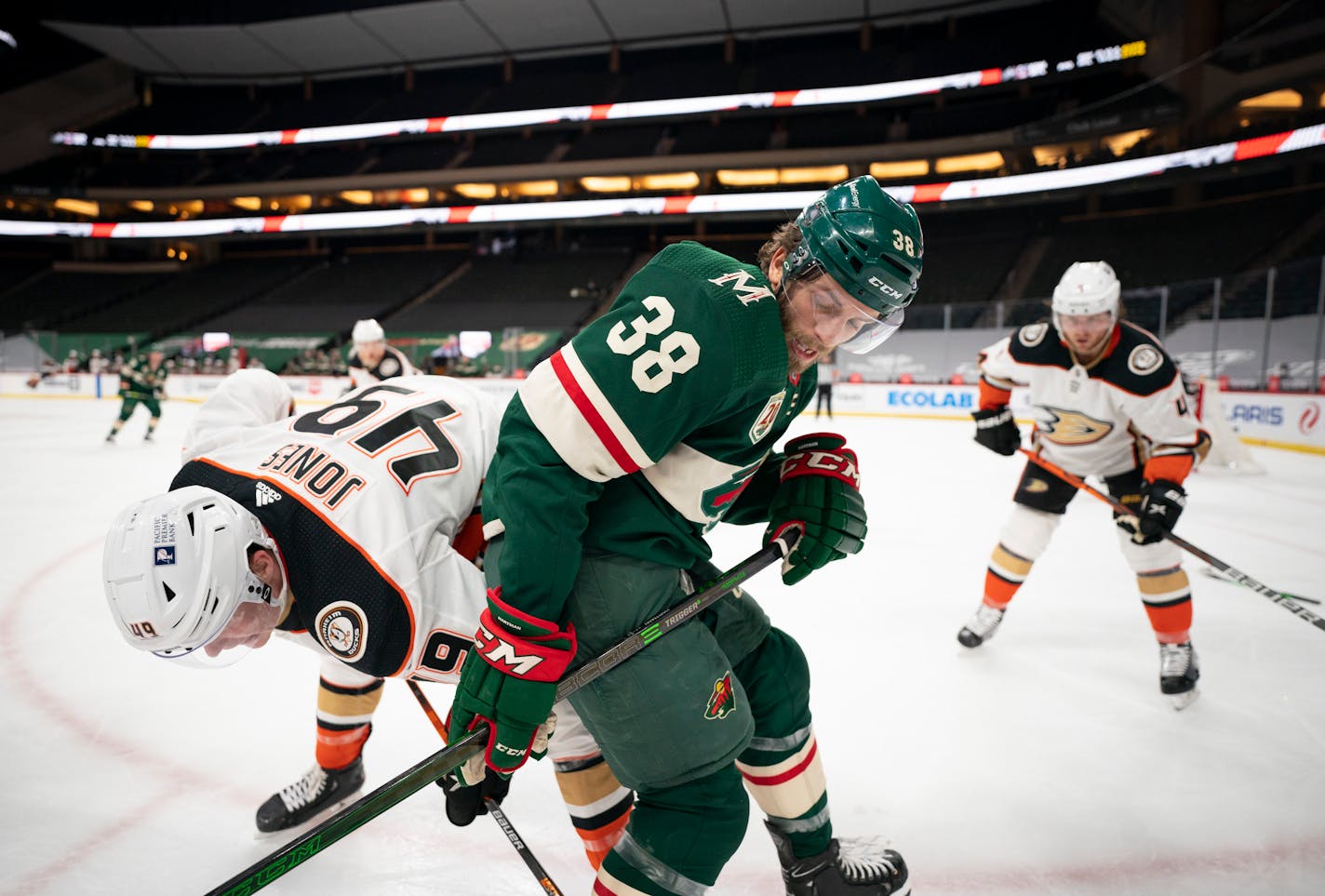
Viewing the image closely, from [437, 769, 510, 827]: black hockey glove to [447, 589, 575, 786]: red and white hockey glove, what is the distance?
0.44 feet

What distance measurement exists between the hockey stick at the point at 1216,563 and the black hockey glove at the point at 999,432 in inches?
3.2

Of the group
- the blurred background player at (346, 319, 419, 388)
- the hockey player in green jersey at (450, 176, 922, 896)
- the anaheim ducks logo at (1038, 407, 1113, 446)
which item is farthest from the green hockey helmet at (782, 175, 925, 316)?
the blurred background player at (346, 319, 419, 388)

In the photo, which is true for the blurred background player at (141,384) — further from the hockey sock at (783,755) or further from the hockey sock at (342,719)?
the hockey sock at (783,755)

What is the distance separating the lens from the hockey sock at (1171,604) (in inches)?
104

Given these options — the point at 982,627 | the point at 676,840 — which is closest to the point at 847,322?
the point at 676,840

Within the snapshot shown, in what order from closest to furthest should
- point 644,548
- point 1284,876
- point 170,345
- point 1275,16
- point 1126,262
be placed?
1. point 644,548
2. point 1284,876
3. point 1275,16
4. point 1126,262
5. point 170,345

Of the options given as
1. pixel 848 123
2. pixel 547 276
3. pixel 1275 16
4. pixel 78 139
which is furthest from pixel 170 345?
pixel 1275 16

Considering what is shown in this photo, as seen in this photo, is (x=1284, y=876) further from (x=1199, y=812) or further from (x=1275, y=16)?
(x=1275, y=16)

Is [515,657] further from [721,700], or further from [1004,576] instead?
[1004,576]

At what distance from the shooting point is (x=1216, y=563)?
2.70 meters

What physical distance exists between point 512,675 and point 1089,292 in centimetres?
248

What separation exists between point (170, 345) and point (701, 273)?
25221 mm

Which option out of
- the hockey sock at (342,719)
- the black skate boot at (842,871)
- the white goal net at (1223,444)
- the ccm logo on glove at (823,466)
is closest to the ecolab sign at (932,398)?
the white goal net at (1223,444)

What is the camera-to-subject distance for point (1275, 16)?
1295cm
